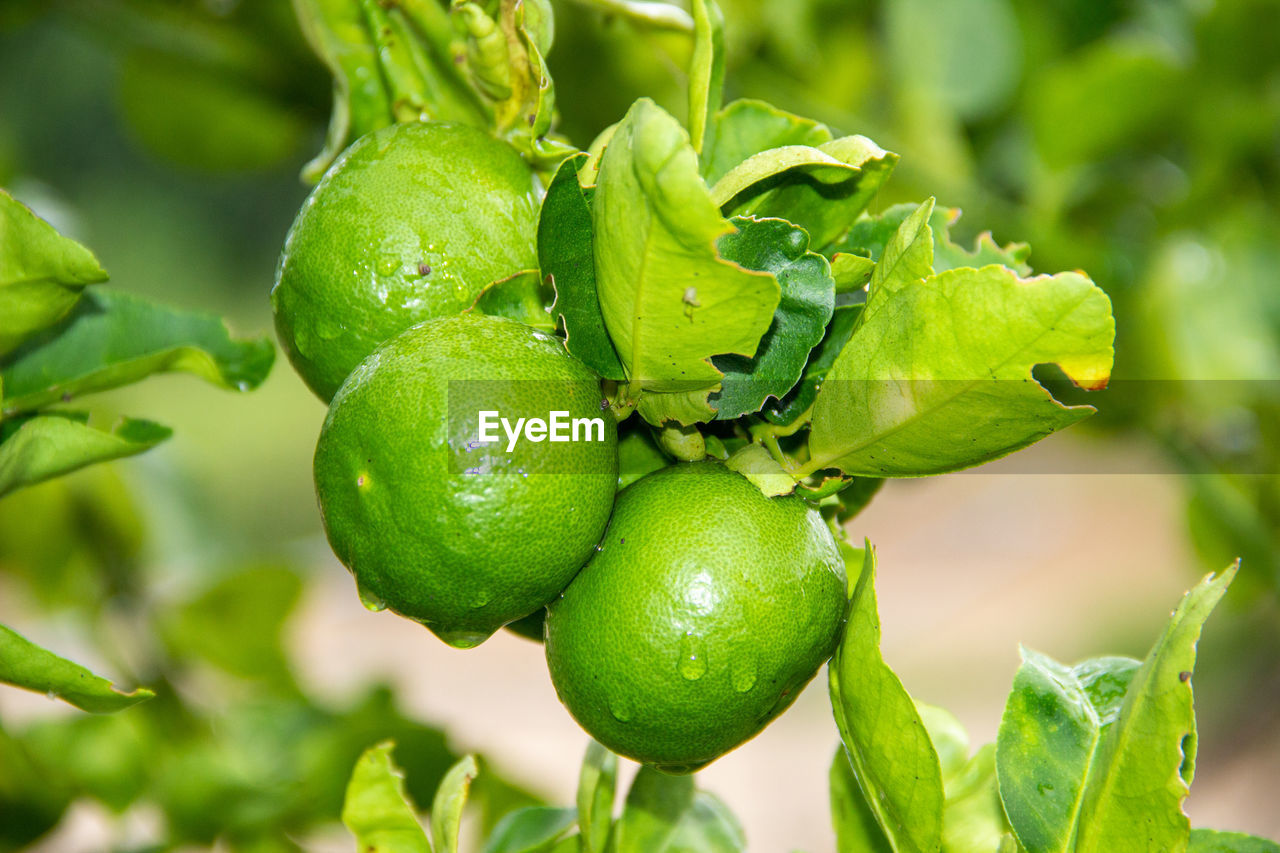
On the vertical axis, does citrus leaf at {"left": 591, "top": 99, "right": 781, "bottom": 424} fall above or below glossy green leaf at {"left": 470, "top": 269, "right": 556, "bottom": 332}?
above

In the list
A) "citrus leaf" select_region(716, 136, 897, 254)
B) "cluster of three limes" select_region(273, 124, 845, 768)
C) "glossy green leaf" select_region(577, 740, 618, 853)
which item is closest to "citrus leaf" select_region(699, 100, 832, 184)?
"citrus leaf" select_region(716, 136, 897, 254)

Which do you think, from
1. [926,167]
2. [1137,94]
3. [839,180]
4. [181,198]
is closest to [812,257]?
[839,180]

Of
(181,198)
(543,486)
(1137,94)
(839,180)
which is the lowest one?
(181,198)

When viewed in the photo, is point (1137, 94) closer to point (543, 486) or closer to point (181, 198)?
point (543, 486)

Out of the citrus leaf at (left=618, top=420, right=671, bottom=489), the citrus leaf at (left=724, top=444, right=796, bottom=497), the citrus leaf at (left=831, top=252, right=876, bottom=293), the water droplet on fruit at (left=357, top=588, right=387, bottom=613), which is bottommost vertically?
the water droplet on fruit at (left=357, top=588, right=387, bottom=613)

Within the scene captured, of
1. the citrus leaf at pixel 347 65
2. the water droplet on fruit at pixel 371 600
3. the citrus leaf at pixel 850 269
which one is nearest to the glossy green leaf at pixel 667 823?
the water droplet on fruit at pixel 371 600

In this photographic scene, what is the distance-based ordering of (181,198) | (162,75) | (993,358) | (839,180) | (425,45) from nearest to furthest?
(993,358), (839,180), (425,45), (162,75), (181,198)

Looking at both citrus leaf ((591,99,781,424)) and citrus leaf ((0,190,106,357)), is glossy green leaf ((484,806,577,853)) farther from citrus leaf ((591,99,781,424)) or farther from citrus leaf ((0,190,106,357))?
citrus leaf ((0,190,106,357))
